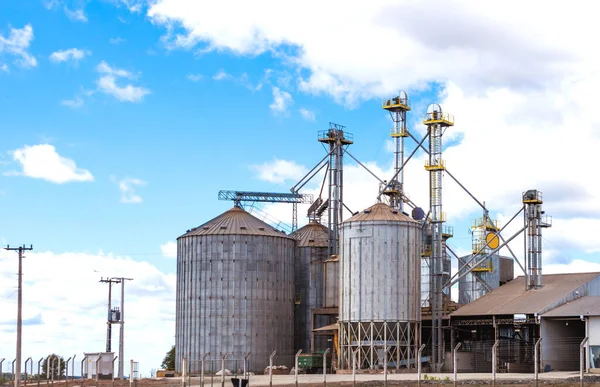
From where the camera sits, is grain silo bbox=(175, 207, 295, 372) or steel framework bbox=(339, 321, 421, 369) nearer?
steel framework bbox=(339, 321, 421, 369)

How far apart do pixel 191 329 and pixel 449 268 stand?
27.2 m

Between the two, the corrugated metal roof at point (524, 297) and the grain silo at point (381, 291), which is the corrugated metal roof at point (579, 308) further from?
the grain silo at point (381, 291)

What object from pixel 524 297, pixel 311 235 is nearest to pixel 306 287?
pixel 311 235

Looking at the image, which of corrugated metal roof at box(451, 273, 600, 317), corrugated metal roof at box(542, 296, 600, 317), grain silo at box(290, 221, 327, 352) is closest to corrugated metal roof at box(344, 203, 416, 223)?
corrugated metal roof at box(451, 273, 600, 317)

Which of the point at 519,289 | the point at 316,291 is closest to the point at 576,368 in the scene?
the point at 519,289

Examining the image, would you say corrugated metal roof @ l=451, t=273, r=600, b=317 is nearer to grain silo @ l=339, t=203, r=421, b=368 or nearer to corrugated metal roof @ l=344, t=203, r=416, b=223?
grain silo @ l=339, t=203, r=421, b=368

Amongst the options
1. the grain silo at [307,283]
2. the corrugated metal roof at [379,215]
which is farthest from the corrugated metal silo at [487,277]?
the corrugated metal roof at [379,215]

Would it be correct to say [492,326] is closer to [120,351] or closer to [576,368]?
[576,368]

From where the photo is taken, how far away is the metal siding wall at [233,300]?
94875mm

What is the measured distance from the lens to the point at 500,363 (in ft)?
280

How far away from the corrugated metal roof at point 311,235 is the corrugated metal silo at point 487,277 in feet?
54.2

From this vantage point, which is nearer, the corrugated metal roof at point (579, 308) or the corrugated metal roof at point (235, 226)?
the corrugated metal roof at point (579, 308)

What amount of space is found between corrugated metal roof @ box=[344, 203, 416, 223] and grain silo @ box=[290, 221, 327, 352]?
48.7 feet

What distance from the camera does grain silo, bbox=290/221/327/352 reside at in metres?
102
